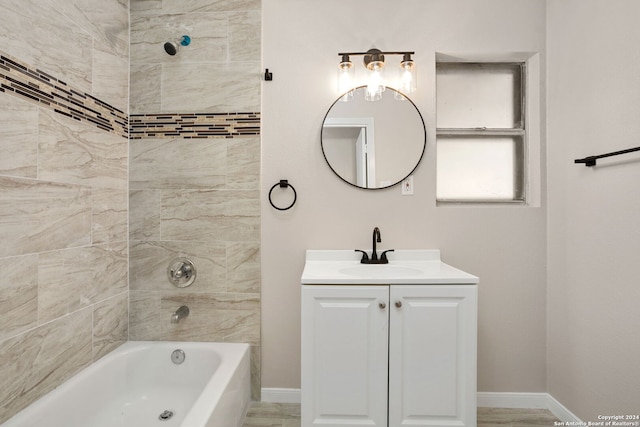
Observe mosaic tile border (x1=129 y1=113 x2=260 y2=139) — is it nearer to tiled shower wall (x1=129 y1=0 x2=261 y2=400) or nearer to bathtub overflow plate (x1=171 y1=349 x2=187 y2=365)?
tiled shower wall (x1=129 y1=0 x2=261 y2=400)

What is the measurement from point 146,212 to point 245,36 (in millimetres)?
1212

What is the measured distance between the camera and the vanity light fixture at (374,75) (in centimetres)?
170

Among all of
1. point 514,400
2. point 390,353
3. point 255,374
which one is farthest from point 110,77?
point 514,400

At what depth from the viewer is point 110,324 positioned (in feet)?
5.51

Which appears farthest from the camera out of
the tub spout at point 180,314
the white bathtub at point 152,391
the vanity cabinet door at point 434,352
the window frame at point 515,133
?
the window frame at point 515,133

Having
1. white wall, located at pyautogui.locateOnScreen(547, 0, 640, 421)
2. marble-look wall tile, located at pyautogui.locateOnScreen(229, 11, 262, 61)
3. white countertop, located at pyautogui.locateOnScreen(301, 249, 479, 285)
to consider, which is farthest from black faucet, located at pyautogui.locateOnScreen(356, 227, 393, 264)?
marble-look wall tile, located at pyautogui.locateOnScreen(229, 11, 262, 61)

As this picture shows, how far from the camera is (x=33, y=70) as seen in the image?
122cm

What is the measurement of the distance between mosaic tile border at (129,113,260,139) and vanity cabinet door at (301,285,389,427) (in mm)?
1043

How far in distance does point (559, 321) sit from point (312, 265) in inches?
56.6

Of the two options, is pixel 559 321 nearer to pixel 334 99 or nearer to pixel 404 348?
pixel 404 348

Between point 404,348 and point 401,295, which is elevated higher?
point 401,295

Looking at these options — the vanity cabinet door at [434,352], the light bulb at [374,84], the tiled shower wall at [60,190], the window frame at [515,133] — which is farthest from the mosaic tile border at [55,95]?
the window frame at [515,133]

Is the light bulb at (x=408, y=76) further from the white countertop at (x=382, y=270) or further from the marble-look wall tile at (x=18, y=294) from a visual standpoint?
the marble-look wall tile at (x=18, y=294)

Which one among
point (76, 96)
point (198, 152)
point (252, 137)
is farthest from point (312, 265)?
point (76, 96)
